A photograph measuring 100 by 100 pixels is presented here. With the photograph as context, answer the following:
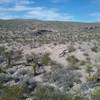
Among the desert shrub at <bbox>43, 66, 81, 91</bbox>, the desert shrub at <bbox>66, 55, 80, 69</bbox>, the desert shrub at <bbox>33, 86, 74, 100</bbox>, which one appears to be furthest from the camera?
the desert shrub at <bbox>66, 55, 80, 69</bbox>

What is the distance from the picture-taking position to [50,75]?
1492cm

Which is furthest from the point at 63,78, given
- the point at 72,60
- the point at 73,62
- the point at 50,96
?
the point at 72,60

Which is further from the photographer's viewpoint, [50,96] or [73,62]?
[73,62]

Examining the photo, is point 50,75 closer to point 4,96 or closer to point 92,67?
point 92,67

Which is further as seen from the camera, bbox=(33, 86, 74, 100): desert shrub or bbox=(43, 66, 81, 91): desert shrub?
bbox=(43, 66, 81, 91): desert shrub

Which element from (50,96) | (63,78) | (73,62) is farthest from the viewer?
(73,62)

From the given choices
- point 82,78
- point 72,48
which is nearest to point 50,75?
point 82,78

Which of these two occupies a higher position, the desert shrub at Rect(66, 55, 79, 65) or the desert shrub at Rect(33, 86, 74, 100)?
the desert shrub at Rect(33, 86, 74, 100)

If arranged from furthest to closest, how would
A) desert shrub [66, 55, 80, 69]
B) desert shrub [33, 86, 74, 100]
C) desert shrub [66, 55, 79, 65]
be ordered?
desert shrub [66, 55, 79, 65]
desert shrub [66, 55, 80, 69]
desert shrub [33, 86, 74, 100]

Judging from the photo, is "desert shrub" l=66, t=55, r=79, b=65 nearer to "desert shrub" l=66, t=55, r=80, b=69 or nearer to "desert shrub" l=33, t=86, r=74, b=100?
"desert shrub" l=66, t=55, r=80, b=69

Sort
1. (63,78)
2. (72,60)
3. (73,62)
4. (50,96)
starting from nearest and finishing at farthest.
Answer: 1. (50,96)
2. (63,78)
3. (73,62)
4. (72,60)

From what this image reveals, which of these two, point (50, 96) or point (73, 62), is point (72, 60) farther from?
point (50, 96)

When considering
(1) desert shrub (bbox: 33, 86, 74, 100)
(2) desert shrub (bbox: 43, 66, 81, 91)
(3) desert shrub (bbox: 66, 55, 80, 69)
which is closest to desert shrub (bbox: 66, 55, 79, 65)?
(3) desert shrub (bbox: 66, 55, 80, 69)

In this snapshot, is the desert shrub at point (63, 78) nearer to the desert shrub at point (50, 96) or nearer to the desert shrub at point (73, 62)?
the desert shrub at point (50, 96)
